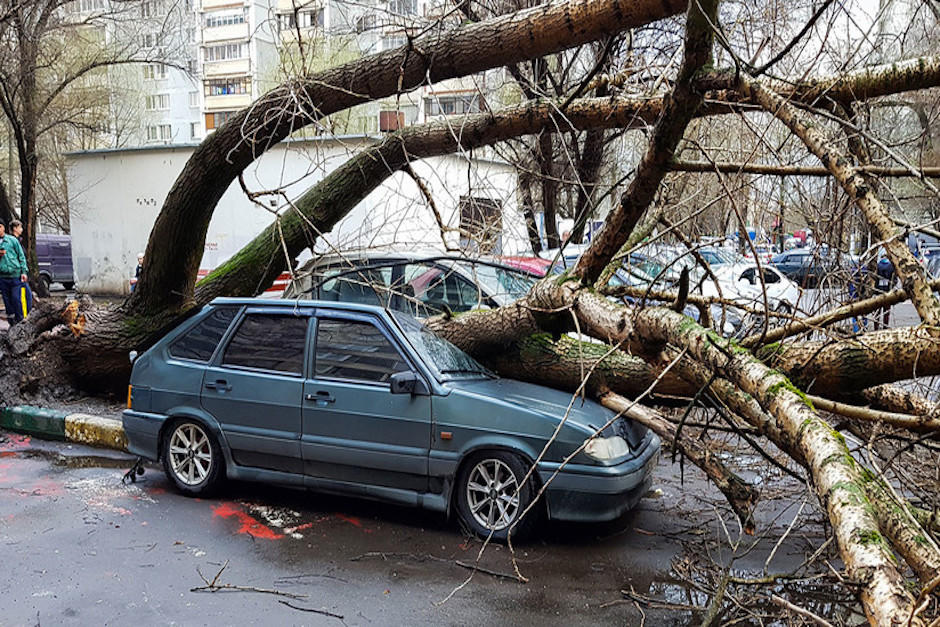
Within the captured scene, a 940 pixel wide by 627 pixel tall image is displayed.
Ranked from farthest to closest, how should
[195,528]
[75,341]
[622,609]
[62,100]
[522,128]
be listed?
[62,100]
[75,341]
[522,128]
[195,528]
[622,609]

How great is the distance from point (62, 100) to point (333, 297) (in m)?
20.8

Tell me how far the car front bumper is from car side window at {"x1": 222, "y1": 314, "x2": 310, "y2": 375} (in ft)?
6.83

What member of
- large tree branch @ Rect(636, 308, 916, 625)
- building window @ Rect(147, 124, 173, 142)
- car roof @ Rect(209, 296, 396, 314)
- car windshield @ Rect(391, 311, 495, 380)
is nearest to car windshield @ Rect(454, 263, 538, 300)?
car windshield @ Rect(391, 311, 495, 380)

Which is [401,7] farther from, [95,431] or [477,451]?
[95,431]

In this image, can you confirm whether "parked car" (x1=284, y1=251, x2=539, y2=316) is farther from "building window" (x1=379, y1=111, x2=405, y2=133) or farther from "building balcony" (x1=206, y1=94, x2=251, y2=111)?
"building balcony" (x1=206, y1=94, x2=251, y2=111)

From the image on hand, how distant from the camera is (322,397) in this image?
18.6 ft

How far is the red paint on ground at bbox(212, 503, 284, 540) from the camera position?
17.5ft

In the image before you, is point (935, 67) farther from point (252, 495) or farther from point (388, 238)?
point (252, 495)

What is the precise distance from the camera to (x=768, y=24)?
5.90 meters

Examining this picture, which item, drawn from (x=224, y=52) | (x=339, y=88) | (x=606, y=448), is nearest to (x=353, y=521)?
(x=606, y=448)

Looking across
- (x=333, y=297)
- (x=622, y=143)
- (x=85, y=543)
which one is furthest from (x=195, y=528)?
(x=622, y=143)

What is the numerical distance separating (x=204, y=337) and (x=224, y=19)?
47901mm

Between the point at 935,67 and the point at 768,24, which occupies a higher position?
the point at 768,24

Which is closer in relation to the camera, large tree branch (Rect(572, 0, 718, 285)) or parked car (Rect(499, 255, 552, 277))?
large tree branch (Rect(572, 0, 718, 285))
